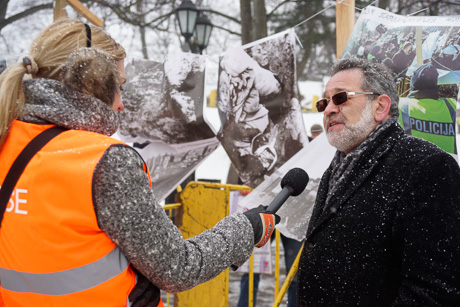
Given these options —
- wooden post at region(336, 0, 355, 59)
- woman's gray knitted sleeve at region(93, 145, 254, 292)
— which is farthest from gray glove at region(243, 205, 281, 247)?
wooden post at region(336, 0, 355, 59)

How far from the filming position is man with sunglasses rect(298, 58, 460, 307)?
143 cm

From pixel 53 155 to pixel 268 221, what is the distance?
0.80 metres

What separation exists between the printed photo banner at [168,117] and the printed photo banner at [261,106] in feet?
1.08

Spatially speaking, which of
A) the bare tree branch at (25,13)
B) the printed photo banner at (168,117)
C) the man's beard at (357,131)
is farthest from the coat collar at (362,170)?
the bare tree branch at (25,13)

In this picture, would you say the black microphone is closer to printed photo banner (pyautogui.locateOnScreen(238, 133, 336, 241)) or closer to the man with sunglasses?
→ the man with sunglasses

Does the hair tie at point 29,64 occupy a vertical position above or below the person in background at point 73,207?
above

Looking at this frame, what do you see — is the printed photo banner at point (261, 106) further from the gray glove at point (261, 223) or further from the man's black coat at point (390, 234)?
Answer: the gray glove at point (261, 223)

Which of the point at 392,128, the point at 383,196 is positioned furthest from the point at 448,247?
the point at 392,128

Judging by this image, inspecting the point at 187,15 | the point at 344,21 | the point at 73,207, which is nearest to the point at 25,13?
the point at 187,15

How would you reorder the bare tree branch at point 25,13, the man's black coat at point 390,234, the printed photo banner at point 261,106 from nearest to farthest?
the man's black coat at point 390,234, the printed photo banner at point 261,106, the bare tree branch at point 25,13

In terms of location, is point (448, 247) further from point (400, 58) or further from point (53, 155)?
point (53, 155)

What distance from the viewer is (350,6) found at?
8.64 ft

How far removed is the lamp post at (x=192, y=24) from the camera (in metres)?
7.50

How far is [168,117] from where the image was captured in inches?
135
